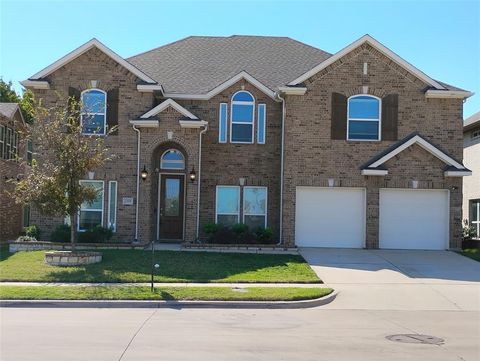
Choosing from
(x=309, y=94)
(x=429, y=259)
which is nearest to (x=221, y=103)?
(x=309, y=94)

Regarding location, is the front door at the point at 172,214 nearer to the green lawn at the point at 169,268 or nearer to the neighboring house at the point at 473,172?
the green lawn at the point at 169,268

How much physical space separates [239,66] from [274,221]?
7403 mm

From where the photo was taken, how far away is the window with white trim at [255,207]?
73.0ft

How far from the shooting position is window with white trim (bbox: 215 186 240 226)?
22.2 m

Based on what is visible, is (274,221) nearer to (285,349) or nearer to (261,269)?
(261,269)

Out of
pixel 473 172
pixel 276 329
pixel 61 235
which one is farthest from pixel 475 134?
pixel 276 329

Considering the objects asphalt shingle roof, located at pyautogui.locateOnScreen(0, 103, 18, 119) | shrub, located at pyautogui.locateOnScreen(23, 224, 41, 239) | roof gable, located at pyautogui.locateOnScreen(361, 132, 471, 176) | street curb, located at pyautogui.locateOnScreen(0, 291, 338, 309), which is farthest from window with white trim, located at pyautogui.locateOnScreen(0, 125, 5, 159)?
roof gable, located at pyautogui.locateOnScreen(361, 132, 471, 176)

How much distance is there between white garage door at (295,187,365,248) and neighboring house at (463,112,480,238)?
361 inches

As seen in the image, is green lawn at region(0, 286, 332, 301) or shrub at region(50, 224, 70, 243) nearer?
green lawn at region(0, 286, 332, 301)

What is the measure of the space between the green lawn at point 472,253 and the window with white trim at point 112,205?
41.5 ft

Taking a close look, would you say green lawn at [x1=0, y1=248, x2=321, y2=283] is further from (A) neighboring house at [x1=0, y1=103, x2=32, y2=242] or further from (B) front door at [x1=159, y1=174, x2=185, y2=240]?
(A) neighboring house at [x1=0, y1=103, x2=32, y2=242]

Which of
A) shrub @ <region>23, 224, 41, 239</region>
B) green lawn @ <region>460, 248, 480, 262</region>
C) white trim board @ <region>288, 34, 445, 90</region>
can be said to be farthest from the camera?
white trim board @ <region>288, 34, 445, 90</region>

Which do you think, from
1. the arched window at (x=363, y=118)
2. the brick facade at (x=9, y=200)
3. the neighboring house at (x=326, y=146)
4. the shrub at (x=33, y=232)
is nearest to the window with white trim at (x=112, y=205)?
the neighboring house at (x=326, y=146)

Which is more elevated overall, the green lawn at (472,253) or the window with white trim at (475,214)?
the window with white trim at (475,214)
